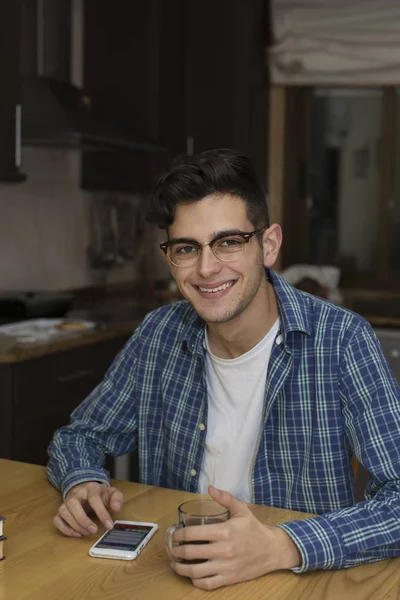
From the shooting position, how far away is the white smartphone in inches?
50.4

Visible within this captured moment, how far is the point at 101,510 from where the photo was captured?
4.68 ft

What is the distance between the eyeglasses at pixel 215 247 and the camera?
5.20ft

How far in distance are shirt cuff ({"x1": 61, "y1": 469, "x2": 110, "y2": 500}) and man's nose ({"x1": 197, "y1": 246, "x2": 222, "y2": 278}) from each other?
0.43 meters

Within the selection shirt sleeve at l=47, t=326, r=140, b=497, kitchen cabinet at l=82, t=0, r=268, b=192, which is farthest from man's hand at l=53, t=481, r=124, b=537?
kitchen cabinet at l=82, t=0, r=268, b=192

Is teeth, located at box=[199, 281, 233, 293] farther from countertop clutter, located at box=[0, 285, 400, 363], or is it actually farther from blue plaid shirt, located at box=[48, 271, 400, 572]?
countertop clutter, located at box=[0, 285, 400, 363]

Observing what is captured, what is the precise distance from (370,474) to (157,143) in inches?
121

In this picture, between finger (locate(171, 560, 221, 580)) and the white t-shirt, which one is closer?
finger (locate(171, 560, 221, 580))

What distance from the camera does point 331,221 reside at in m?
5.14

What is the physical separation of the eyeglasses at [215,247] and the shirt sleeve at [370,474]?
278 mm

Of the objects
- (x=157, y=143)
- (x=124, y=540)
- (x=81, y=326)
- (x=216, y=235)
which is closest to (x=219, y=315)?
(x=216, y=235)

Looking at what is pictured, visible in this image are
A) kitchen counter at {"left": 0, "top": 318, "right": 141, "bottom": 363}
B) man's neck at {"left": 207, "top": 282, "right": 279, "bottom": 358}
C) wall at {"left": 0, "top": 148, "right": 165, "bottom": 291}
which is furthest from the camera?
wall at {"left": 0, "top": 148, "right": 165, "bottom": 291}

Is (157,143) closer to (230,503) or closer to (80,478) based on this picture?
(80,478)

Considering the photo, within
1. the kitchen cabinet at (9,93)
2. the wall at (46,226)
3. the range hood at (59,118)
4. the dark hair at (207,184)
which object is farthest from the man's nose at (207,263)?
the wall at (46,226)

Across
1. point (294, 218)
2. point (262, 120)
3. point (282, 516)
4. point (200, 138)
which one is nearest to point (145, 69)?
→ point (200, 138)
